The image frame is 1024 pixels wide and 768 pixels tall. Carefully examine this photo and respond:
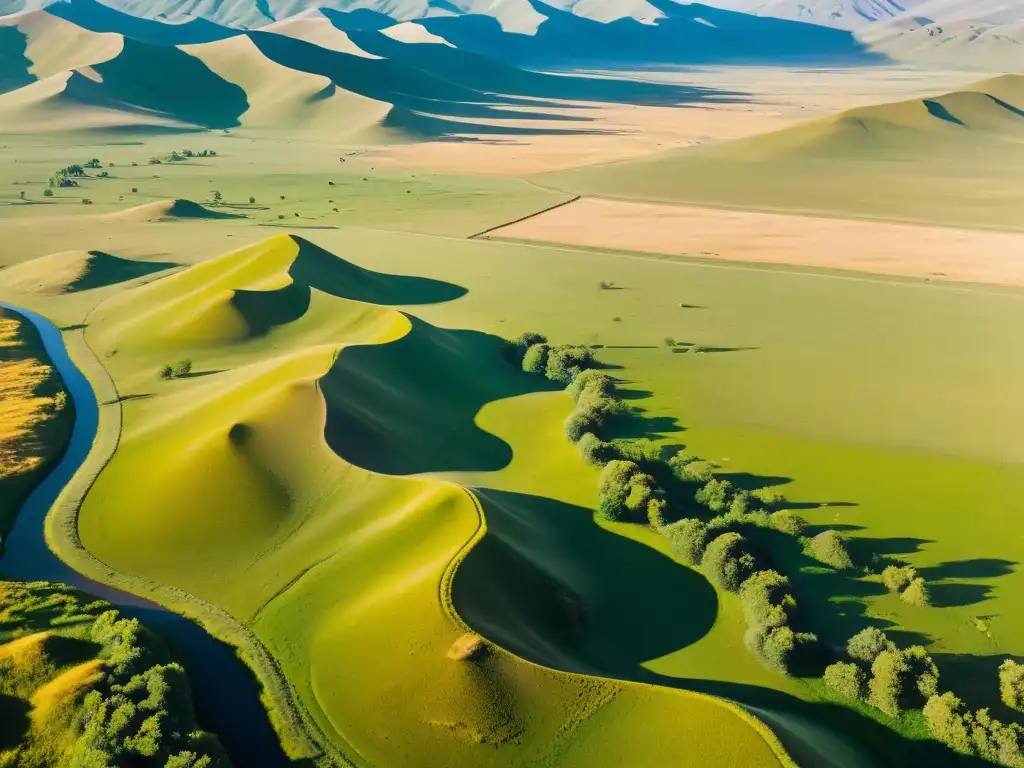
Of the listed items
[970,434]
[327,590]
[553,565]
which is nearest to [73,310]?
[327,590]

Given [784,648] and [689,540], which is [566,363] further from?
[784,648]

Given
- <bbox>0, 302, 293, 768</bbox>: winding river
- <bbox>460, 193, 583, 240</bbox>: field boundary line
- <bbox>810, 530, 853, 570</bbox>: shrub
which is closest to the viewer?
<bbox>0, 302, 293, 768</bbox>: winding river

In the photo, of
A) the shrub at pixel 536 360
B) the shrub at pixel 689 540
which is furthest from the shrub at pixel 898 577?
the shrub at pixel 536 360

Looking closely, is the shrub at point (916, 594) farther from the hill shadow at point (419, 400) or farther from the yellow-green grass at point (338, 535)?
the hill shadow at point (419, 400)

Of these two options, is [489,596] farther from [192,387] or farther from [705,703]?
[192,387]

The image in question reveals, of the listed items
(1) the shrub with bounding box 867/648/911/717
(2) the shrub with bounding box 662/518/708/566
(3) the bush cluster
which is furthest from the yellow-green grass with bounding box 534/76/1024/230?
(1) the shrub with bounding box 867/648/911/717

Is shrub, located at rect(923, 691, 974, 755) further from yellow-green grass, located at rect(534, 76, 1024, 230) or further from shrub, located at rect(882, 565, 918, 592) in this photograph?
yellow-green grass, located at rect(534, 76, 1024, 230)
